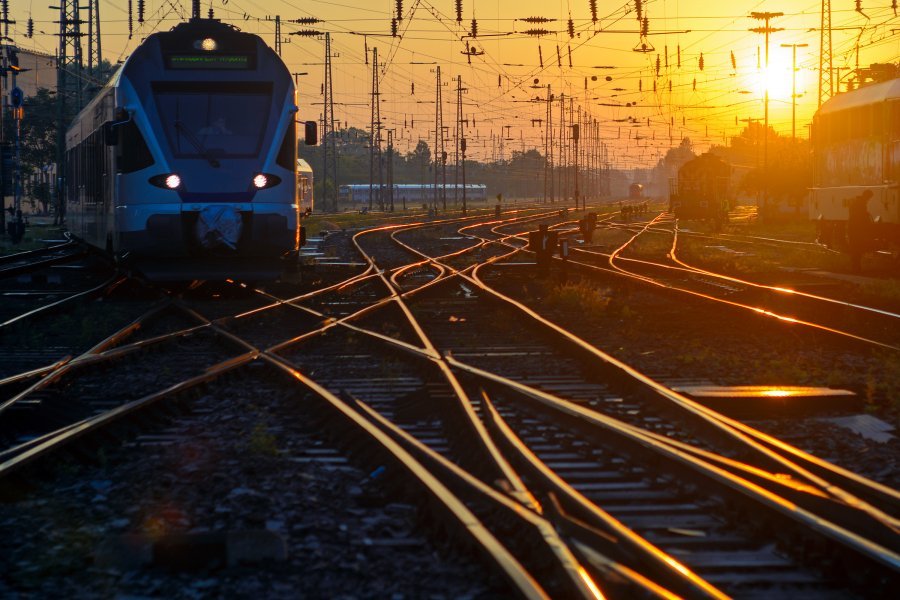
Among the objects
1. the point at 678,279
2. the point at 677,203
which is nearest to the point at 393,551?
the point at 678,279

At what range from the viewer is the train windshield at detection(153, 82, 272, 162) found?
49.1 ft

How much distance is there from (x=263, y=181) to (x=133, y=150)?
5.78ft

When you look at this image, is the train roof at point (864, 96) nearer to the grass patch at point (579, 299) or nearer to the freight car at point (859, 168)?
the freight car at point (859, 168)

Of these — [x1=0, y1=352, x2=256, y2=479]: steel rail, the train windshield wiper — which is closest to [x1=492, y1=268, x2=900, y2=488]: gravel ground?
[x1=0, y1=352, x2=256, y2=479]: steel rail

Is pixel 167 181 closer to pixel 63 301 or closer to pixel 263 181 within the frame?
pixel 263 181

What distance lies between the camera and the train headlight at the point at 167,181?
581 inches

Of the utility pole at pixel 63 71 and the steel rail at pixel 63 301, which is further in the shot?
the utility pole at pixel 63 71

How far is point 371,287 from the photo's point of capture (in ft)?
60.5

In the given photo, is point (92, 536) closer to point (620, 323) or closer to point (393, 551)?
point (393, 551)

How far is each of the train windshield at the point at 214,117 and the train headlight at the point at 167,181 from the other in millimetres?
299

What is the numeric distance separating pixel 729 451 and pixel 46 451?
3793 millimetres

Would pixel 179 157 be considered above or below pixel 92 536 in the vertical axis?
above

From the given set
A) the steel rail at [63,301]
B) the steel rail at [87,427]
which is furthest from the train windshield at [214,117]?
the steel rail at [87,427]

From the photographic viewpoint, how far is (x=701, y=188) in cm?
5597
